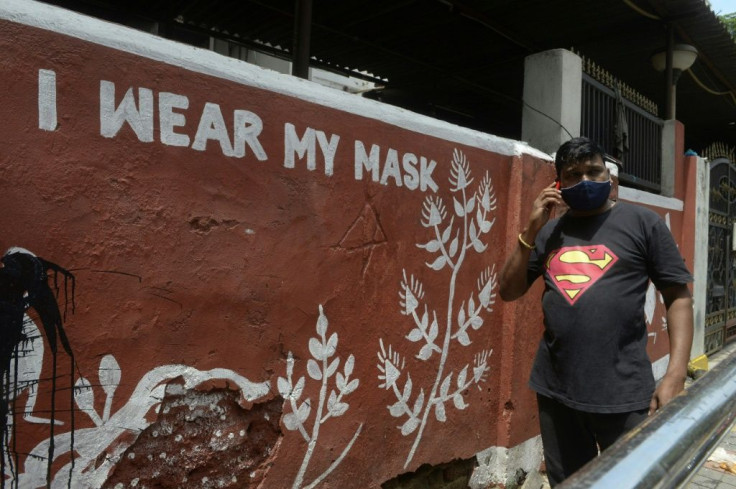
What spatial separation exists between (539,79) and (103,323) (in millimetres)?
3559

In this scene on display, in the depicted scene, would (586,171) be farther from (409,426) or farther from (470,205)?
(409,426)

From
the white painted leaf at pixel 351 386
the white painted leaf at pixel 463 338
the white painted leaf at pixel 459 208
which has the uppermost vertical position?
the white painted leaf at pixel 459 208

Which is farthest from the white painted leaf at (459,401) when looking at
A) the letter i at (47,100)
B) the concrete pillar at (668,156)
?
the concrete pillar at (668,156)

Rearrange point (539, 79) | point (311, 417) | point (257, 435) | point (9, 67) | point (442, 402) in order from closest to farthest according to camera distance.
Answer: point (9, 67)
point (257, 435)
point (311, 417)
point (442, 402)
point (539, 79)

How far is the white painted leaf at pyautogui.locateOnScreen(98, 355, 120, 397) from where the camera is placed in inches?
65.5

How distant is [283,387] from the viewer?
211 cm

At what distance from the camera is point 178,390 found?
1828 mm

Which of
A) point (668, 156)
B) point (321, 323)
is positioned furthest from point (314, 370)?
point (668, 156)

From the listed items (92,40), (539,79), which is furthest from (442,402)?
(539,79)

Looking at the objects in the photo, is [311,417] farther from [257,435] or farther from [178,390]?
[178,390]

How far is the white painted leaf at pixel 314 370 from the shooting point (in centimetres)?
219

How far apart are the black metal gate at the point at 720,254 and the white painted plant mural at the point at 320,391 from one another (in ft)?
20.9

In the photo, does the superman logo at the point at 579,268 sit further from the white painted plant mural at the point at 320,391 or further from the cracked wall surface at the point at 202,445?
the cracked wall surface at the point at 202,445

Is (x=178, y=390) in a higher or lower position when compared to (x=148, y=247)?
lower
